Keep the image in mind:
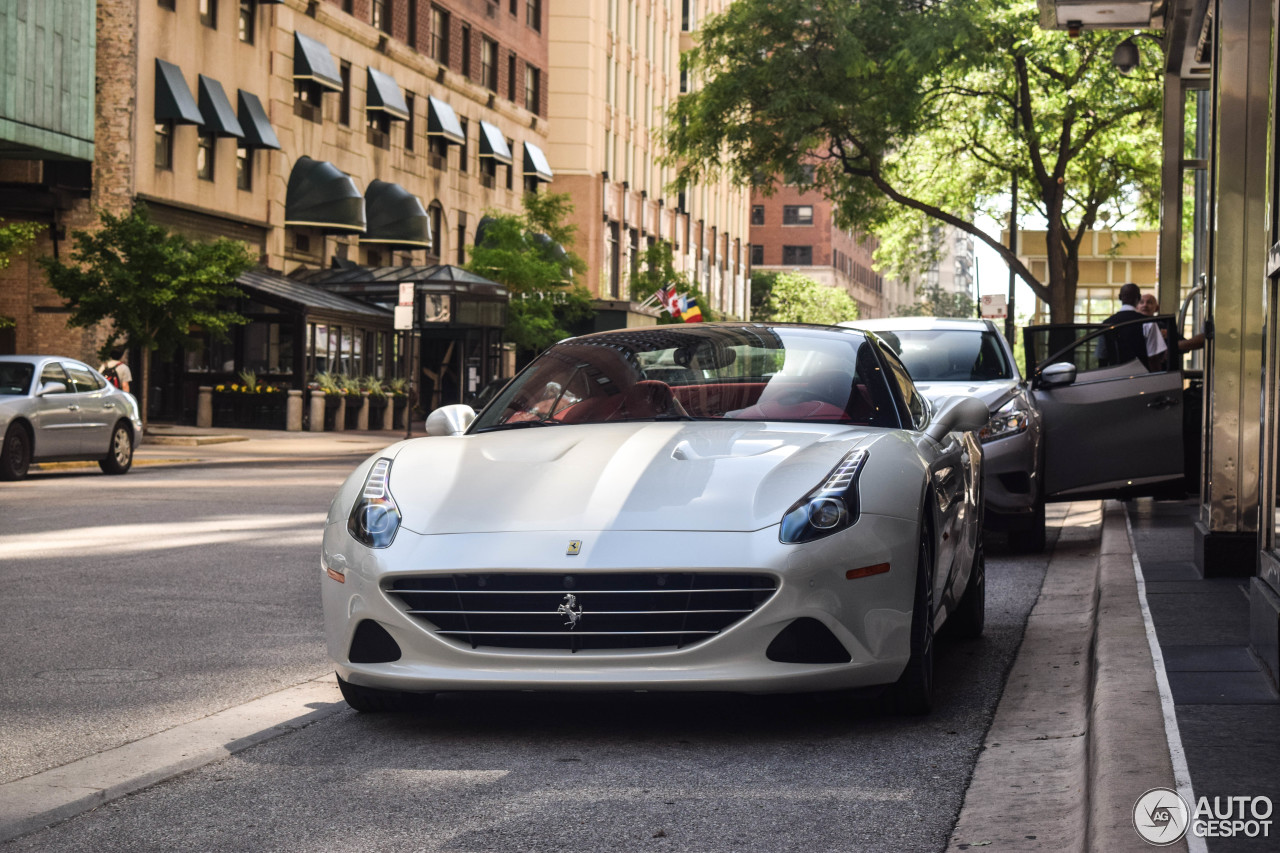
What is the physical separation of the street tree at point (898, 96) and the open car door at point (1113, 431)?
17594 mm

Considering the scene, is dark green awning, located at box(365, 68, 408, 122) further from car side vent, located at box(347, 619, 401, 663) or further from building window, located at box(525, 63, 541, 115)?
car side vent, located at box(347, 619, 401, 663)

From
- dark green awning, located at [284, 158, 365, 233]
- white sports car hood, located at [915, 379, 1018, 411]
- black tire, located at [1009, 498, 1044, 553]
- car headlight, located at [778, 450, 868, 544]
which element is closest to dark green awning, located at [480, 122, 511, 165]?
dark green awning, located at [284, 158, 365, 233]

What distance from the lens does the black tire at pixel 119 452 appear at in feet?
70.7

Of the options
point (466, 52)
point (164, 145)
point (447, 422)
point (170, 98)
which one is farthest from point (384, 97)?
point (447, 422)

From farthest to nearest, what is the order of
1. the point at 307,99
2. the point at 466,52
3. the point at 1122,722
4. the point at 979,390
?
the point at 466,52 → the point at 307,99 → the point at 979,390 → the point at 1122,722

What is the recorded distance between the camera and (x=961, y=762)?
203 inches

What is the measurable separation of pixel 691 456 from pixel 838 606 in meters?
0.84

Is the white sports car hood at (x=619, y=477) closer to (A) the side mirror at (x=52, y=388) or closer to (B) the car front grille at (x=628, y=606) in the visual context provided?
(B) the car front grille at (x=628, y=606)

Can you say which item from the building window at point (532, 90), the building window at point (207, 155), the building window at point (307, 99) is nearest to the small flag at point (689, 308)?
the building window at point (532, 90)

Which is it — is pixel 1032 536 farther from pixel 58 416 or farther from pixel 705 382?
pixel 58 416

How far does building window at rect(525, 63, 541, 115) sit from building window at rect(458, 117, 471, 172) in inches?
266

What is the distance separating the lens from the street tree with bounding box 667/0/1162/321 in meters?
29.0

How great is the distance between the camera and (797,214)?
13038 cm

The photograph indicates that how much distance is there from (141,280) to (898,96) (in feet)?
45.3
